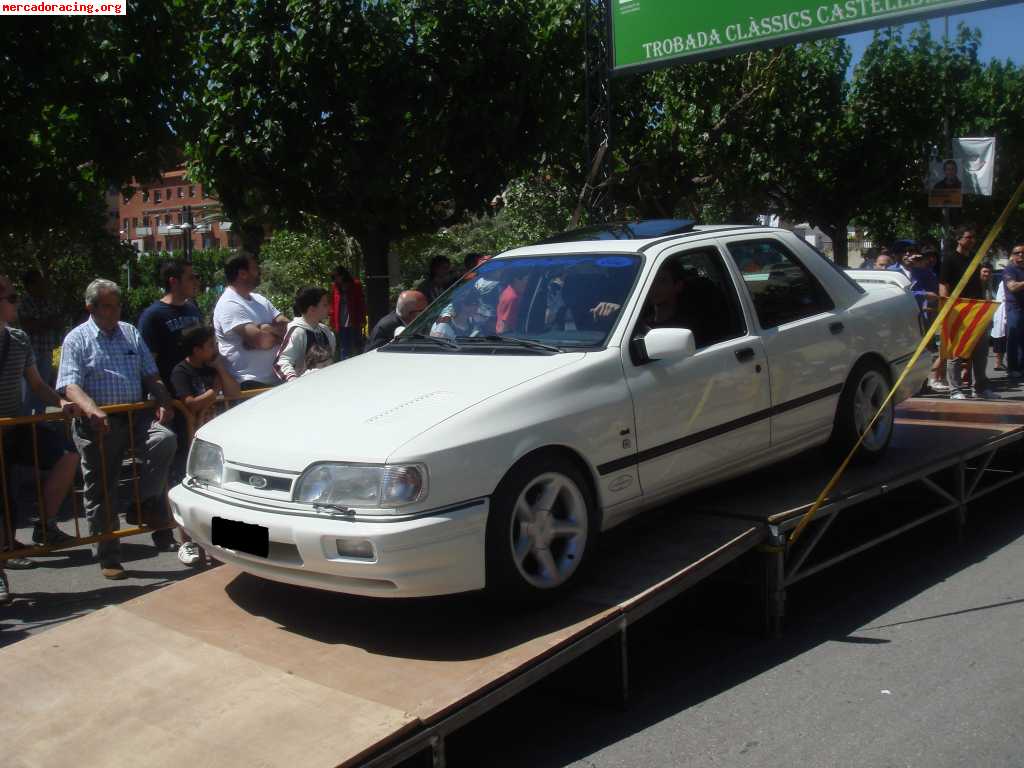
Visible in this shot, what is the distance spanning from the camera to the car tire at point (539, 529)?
166 inches

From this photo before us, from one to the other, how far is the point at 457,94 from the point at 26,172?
230 inches

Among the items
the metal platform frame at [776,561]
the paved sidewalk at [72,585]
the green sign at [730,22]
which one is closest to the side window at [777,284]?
the metal platform frame at [776,561]

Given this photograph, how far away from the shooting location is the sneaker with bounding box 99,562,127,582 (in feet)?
21.6

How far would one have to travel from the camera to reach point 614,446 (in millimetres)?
4727

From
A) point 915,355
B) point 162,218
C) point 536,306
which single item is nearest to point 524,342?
point 536,306

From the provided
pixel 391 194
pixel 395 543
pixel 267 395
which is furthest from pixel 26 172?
Answer: pixel 395 543

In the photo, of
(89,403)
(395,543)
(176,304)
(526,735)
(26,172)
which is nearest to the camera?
(395,543)

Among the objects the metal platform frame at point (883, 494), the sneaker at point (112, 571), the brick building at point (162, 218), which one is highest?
the brick building at point (162, 218)

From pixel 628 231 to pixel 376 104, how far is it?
9.33 meters

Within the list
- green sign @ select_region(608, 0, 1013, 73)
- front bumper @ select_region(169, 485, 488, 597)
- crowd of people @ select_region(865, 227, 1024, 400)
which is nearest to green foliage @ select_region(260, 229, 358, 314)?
green sign @ select_region(608, 0, 1013, 73)

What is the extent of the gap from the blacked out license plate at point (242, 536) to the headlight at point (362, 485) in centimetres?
24

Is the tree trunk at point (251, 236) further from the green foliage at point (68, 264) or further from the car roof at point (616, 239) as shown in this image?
the car roof at point (616, 239)

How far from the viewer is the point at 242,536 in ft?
14.3

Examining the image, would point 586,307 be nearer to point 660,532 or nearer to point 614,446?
point 614,446
